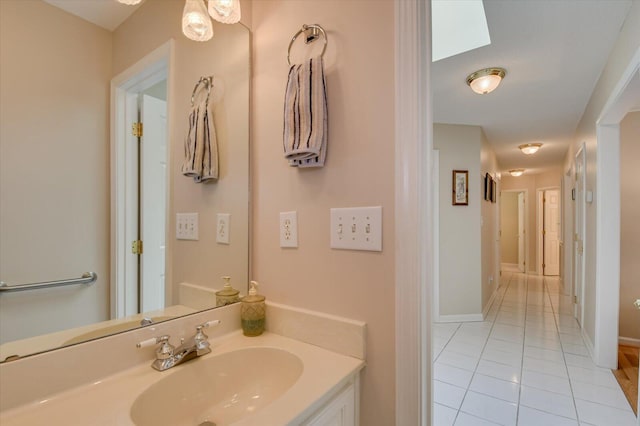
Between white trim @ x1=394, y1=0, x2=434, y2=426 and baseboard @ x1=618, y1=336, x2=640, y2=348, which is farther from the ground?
white trim @ x1=394, y1=0, x2=434, y2=426

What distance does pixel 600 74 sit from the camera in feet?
8.47

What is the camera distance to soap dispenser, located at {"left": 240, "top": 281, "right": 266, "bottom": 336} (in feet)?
3.61

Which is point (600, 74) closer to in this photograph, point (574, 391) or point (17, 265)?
point (574, 391)

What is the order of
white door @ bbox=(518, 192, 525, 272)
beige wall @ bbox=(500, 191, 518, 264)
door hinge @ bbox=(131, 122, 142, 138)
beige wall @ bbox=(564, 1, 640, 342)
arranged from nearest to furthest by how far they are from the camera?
1. door hinge @ bbox=(131, 122, 142, 138)
2. beige wall @ bbox=(564, 1, 640, 342)
3. white door @ bbox=(518, 192, 525, 272)
4. beige wall @ bbox=(500, 191, 518, 264)

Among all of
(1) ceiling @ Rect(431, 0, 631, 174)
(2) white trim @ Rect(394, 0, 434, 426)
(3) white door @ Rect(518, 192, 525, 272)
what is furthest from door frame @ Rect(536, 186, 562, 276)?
(2) white trim @ Rect(394, 0, 434, 426)

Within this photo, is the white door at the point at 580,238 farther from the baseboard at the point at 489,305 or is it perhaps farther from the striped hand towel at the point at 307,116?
the striped hand towel at the point at 307,116

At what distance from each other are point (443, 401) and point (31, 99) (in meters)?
2.61

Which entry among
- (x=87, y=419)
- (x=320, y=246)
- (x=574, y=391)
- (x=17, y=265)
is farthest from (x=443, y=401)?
(x=17, y=265)

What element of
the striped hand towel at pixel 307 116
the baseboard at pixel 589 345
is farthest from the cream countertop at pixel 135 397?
the baseboard at pixel 589 345

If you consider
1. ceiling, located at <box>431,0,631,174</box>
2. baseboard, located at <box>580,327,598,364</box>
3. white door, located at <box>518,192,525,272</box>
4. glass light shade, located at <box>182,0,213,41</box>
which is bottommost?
baseboard, located at <box>580,327,598,364</box>

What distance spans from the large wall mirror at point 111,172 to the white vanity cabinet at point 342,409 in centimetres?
55

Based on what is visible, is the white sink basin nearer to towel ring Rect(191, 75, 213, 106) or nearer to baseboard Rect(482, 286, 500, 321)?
towel ring Rect(191, 75, 213, 106)

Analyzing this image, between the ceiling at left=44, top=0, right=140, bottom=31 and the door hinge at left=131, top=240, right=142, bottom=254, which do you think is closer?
the ceiling at left=44, top=0, right=140, bottom=31

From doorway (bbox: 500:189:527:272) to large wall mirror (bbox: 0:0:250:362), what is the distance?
8205mm
